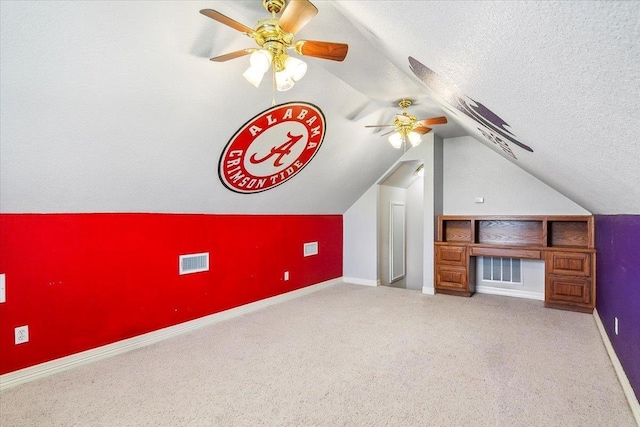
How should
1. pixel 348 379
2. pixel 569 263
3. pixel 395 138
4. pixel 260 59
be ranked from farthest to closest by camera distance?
pixel 569 263, pixel 395 138, pixel 348 379, pixel 260 59

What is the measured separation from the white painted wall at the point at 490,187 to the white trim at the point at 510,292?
4.23ft

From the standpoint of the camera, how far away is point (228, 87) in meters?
2.86

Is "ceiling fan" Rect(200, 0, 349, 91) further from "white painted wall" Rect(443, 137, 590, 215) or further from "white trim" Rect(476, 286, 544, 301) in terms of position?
"white trim" Rect(476, 286, 544, 301)

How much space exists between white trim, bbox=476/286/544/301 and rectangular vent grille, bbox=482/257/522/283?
0.15 m

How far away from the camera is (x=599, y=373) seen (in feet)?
9.48

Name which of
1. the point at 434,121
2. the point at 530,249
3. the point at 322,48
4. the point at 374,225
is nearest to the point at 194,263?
the point at 322,48

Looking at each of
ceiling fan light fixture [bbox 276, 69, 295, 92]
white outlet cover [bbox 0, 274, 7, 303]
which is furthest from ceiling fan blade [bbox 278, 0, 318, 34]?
white outlet cover [bbox 0, 274, 7, 303]

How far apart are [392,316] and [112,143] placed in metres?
→ 3.72

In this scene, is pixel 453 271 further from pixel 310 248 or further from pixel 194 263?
pixel 194 263

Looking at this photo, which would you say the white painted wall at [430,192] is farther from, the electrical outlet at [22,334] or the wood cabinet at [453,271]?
the electrical outlet at [22,334]

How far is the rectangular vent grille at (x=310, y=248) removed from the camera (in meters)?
5.80

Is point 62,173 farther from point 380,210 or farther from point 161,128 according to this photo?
point 380,210

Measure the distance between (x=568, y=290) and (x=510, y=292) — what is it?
1008mm

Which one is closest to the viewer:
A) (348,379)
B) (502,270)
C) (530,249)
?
(348,379)
